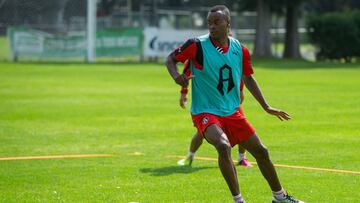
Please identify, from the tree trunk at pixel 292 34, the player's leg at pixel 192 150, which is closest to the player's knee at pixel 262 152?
the player's leg at pixel 192 150

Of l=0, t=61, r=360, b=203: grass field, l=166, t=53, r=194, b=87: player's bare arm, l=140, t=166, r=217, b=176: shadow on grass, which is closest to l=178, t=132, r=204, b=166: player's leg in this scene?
l=0, t=61, r=360, b=203: grass field

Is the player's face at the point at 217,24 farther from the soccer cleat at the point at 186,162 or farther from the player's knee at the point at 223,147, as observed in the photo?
the soccer cleat at the point at 186,162

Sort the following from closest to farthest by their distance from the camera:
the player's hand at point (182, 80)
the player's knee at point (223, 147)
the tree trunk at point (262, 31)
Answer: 1. the player's hand at point (182, 80)
2. the player's knee at point (223, 147)
3. the tree trunk at point (262, 31)

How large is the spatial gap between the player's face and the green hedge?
143 ft

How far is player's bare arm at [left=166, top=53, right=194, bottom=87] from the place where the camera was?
923cm

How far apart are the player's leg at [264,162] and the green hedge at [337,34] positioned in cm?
4336

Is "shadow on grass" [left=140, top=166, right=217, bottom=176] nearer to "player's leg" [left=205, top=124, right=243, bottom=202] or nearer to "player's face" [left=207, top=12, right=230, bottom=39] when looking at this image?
"player's leg" [left=205, top=124, right=243, bottom=202]

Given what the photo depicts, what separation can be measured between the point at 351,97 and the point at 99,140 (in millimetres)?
11358

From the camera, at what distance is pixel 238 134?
9.75 m

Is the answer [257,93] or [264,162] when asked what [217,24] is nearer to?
[257,93]

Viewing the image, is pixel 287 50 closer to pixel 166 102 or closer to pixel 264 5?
pixel 264 5

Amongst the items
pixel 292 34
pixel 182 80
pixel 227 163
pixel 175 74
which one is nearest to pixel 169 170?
pixel 227 163

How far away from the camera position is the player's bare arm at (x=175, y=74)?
9234mm

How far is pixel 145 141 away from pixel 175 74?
7.31 meters
